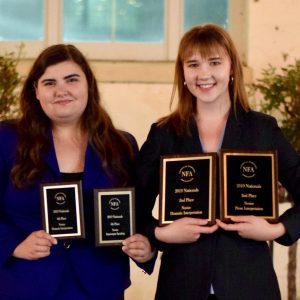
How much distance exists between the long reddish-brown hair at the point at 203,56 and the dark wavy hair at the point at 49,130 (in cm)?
21

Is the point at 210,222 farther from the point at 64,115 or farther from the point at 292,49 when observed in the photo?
the point at 292,49

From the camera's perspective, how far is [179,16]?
12.9 ft

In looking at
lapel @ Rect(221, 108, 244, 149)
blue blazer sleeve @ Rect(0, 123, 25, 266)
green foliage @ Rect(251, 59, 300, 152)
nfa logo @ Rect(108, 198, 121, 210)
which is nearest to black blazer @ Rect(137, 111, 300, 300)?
lapel @ Rect(221, 108, 244, 149)

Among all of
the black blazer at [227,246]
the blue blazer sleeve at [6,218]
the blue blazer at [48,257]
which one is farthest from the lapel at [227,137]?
the blue blazer sleeve at [6,218]

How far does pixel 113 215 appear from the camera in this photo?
1.86 metres

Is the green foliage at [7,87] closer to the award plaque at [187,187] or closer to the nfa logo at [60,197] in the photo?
the nfa logo at [60,197]

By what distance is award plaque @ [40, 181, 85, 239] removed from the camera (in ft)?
5.92

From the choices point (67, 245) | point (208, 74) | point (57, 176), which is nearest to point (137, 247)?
point (67, 245)

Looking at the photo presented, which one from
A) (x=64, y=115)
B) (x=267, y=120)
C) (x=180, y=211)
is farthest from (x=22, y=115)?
(x=267, y=120)

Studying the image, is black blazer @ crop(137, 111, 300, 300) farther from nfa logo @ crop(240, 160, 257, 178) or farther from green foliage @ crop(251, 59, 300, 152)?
green foliage @ crop(251, 59, 300, 152)

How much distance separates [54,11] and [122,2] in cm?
45

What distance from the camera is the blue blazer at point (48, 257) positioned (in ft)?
6.11

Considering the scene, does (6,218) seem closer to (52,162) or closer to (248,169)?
(52,162)

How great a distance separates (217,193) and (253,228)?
6.0 inches
